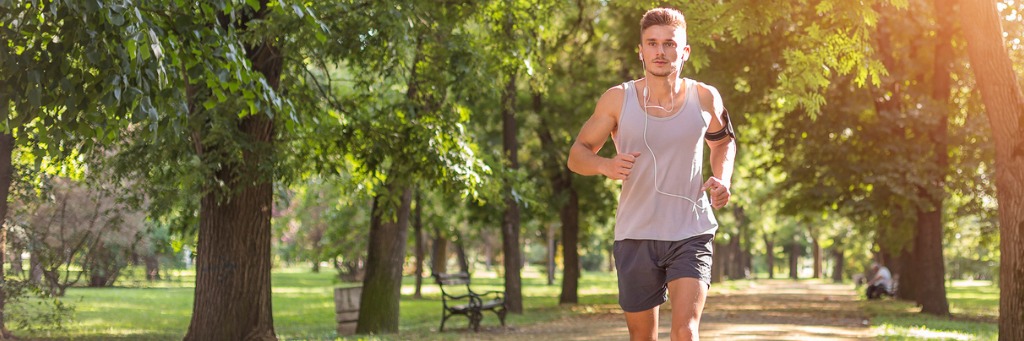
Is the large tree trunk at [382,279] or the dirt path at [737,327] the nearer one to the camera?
the dirt path at [737,327]

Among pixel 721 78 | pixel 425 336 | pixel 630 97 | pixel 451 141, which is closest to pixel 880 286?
pixel 721 78

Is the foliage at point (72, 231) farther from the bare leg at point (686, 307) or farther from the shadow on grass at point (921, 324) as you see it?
the bare leg at point (686, 307)

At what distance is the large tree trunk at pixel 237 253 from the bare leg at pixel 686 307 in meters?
8.64

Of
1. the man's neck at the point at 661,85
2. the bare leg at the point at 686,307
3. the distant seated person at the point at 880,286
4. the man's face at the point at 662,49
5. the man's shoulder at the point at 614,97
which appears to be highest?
the man's face at the point at 662,49

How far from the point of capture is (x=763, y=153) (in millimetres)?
27438

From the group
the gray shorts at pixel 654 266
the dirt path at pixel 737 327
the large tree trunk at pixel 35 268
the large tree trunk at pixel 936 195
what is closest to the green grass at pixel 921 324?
the dirt path at pixel 737 327

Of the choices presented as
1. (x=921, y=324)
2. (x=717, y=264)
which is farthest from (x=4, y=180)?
(x=717, y=264)

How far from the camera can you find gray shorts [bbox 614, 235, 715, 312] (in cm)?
468

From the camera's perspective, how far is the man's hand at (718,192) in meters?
4.51

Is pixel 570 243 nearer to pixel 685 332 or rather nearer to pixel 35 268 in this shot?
pixel 35 268

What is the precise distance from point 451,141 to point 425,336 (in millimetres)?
4747

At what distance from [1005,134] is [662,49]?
7.74m

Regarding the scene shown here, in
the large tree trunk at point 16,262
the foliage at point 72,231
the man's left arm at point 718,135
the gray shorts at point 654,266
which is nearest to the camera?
the gray shorts at point 654,266

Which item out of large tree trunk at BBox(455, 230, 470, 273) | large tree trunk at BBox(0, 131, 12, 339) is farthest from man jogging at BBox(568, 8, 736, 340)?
large tree trunk at BBox(455, 230, 470, 273)
